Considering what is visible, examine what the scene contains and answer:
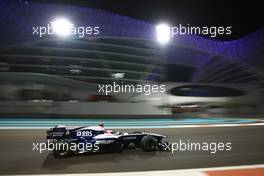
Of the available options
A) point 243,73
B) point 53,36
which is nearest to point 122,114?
point 53,36

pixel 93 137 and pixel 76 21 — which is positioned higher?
pixel 76 21

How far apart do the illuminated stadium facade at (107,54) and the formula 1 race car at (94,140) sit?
413 millimetres

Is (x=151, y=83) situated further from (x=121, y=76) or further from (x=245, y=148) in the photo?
(x=245, y=148)

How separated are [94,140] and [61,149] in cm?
31

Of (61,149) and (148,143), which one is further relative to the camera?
(148,143)

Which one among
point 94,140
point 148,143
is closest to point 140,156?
point 148,143

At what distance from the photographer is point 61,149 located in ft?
11.6

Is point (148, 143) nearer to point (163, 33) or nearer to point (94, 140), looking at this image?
point (94, 140)

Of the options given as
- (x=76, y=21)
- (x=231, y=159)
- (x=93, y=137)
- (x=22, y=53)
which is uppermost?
(x=76, y=21)

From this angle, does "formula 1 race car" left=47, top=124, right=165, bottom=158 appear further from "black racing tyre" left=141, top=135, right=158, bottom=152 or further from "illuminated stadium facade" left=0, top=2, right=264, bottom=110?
"illuminated stadium facade" left=0, top=2, right=264, bottom=110

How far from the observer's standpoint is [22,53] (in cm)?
351

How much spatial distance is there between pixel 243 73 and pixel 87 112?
5.16ft

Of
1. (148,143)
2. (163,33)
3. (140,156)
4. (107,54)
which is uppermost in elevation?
(163,33)

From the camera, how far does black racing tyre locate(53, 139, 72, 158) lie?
3539mm
